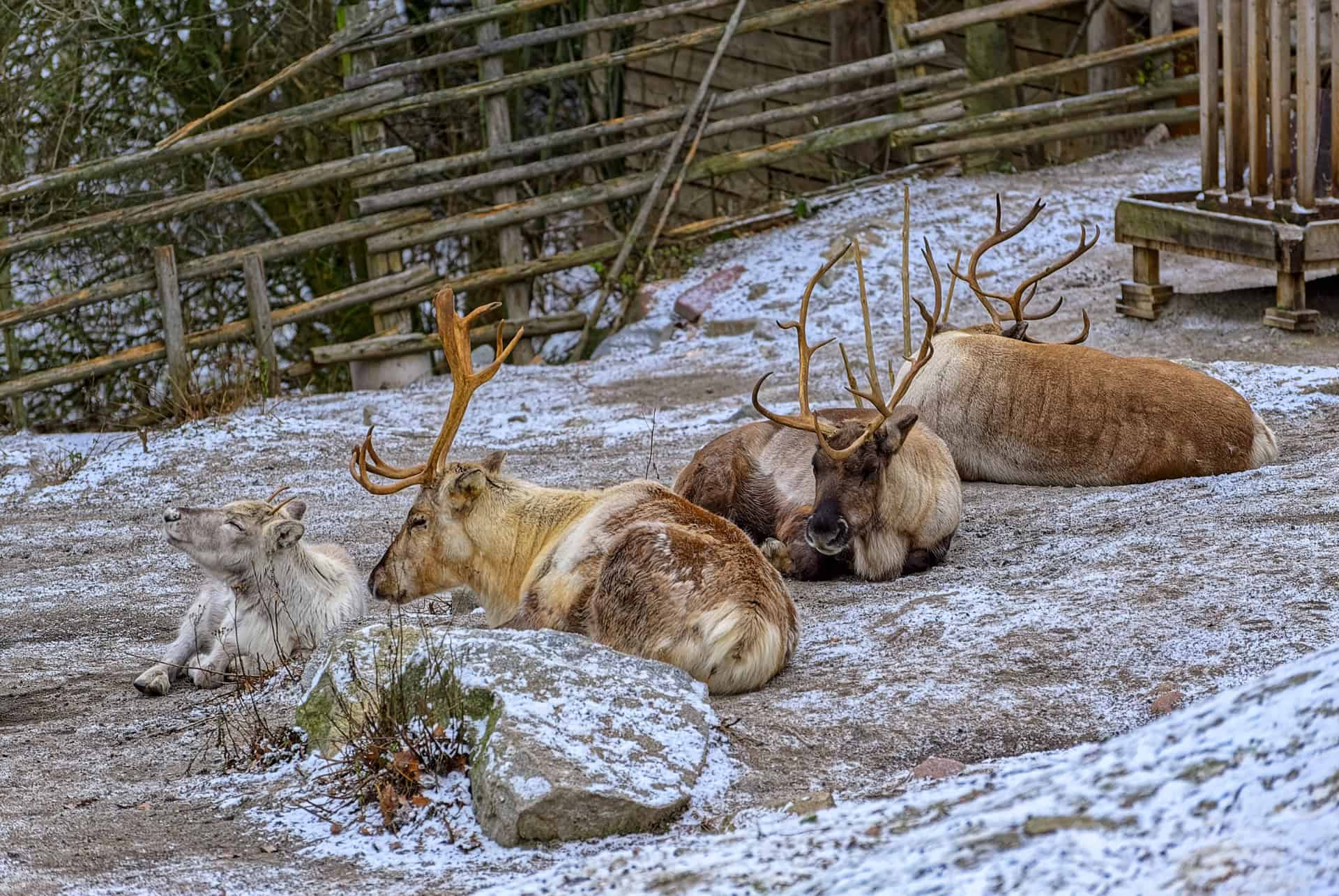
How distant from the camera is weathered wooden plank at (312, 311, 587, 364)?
10766 mm

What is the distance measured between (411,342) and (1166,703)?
7772 millimetres

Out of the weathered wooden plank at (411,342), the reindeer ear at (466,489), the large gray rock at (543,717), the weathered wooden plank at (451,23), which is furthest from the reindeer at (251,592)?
the weathered wooden plank at (451,23)

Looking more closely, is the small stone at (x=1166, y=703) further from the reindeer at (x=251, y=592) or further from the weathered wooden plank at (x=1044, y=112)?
the weathered wooden plank at (x=1044, y=112)

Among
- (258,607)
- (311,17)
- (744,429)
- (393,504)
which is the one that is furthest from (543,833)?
(311,17)

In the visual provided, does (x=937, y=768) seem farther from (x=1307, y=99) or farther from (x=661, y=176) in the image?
(x=661, y=176)

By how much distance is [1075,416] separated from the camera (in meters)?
6.79

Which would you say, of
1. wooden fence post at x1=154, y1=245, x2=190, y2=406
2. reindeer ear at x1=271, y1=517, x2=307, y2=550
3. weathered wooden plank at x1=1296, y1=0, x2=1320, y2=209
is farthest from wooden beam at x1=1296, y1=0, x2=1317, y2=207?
wooden fence post at x1=154, y1=245, x2=190, y2=406

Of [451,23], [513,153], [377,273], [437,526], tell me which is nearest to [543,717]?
[437,526]

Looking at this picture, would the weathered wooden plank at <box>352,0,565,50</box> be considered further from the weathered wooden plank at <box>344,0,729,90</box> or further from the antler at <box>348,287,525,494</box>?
the antler at <box>348,287,525,494</box>

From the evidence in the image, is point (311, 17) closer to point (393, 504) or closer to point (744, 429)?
point (393, 504)

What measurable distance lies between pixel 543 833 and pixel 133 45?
30.2 feet

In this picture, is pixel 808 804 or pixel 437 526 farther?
pixel 437 526

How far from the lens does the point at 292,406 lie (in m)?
10.0

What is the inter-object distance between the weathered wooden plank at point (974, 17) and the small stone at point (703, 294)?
2.42m
